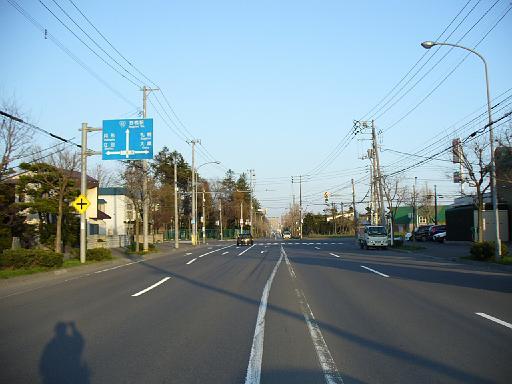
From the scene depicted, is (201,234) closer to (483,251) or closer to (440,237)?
(440,237)

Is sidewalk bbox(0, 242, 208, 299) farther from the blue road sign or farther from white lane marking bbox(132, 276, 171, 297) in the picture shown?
the blue road sign

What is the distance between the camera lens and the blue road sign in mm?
27406

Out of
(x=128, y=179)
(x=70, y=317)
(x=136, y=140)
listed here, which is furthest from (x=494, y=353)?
(x=128, y=179)

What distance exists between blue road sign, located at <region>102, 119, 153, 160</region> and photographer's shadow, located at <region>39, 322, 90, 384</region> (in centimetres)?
1892

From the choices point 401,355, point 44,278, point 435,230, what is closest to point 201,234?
point 435,230

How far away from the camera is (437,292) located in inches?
558

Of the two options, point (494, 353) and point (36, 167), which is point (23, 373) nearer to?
point (494, 353)

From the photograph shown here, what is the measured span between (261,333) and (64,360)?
3308 millimetres

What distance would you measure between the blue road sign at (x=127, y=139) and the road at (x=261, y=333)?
39.1 feet

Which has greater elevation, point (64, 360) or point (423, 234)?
point (423, 234)

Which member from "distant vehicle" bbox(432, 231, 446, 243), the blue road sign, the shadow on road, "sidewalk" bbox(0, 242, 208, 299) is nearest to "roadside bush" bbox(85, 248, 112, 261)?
"sidewalk" bbox(0, 242, 208, 299)

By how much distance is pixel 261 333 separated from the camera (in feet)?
29.3

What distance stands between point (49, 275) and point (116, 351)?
1440cm

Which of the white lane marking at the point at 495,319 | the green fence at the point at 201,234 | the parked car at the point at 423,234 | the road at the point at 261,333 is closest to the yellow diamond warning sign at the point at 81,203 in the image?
the road at the point at 261,333
